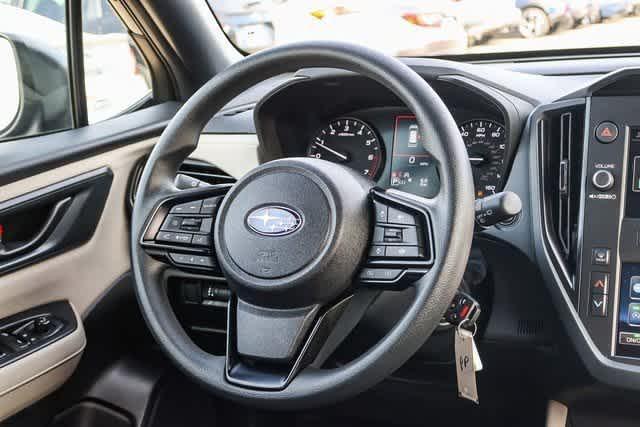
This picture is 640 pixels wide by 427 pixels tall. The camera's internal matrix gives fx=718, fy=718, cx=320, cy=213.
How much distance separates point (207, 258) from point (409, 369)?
2.37 ft

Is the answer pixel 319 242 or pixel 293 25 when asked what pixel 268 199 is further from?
pixel 293 25

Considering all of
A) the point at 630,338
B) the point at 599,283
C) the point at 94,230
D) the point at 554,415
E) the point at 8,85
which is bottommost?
Answer: the point at 554,415

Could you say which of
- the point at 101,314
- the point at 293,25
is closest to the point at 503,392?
the point at 101,314

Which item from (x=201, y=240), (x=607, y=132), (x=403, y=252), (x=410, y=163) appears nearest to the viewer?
(x=403, y=252)

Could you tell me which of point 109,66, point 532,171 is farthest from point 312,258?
point 109,66

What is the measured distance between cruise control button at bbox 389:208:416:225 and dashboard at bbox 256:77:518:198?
508 millimetres

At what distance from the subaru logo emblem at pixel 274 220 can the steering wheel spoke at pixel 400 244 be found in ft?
0.42

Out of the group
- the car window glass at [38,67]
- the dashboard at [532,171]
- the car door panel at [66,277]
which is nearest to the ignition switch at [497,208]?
the dashboard at [532,171]

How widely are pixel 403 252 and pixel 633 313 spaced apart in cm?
59

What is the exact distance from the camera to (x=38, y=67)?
181 centimetres

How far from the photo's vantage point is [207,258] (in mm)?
1210

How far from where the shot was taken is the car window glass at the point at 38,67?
172 centimetres

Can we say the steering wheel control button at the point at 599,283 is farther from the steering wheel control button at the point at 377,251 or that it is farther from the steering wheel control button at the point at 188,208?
the steering wheel control button at the point at 188,208

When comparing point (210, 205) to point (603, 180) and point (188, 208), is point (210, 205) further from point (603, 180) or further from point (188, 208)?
point (603, 180)
